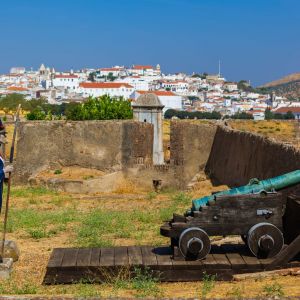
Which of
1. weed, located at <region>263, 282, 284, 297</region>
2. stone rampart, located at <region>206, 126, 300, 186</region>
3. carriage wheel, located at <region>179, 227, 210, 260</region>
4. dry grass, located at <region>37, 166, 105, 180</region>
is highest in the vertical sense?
stone rampart, located at <region>206, 126, 300, 186</region>

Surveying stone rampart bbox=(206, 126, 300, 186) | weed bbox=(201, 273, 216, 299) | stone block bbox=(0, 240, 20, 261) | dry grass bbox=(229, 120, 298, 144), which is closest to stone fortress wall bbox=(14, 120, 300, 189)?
stone rampart bbox=(206, 126, 300, 186)

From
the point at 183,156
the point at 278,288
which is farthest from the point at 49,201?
the point at 278,288

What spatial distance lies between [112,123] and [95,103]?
91.0 feet

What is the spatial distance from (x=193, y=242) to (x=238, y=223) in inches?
23.5

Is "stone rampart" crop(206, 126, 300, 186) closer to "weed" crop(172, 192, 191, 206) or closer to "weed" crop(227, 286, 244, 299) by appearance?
"weed" crop(172, 192, 191, 206)

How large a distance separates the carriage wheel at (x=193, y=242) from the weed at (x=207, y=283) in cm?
31

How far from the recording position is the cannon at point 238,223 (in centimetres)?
799

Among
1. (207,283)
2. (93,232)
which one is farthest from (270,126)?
(207,283)

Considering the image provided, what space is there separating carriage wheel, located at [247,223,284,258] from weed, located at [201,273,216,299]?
0.63 metres

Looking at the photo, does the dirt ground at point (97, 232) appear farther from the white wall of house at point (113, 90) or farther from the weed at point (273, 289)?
the white wall of house at point (113, 90)

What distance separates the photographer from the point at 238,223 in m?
8.09

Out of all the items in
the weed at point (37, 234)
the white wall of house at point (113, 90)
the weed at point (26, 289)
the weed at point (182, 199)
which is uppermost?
the white wall of house at point (113, 90)

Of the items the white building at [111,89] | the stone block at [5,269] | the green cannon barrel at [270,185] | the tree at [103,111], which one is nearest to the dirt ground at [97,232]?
the stone block at [5,269]

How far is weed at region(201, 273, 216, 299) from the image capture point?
281 inches
